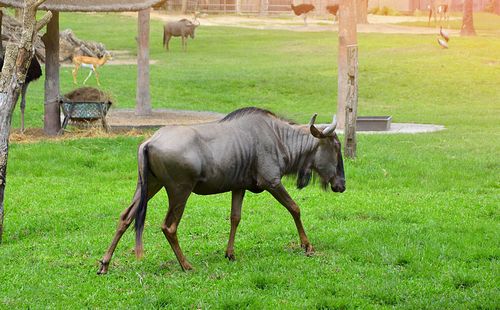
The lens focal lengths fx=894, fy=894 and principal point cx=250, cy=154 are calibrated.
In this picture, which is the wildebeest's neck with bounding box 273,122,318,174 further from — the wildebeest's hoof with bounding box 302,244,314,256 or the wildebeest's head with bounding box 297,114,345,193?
the wildebeest's hoof with bounding box 302,244,314,256

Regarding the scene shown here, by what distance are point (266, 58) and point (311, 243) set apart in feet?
107

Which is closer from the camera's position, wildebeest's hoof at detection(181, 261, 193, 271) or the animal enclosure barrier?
wildebeest's hoof at detection(181, 261, 193, 271)

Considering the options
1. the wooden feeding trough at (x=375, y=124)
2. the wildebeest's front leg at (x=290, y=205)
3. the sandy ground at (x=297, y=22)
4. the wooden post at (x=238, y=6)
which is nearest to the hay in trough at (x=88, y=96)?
the wooden feeding trough at (x=375, y=124)

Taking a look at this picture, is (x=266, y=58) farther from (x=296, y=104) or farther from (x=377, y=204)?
(x=377, y=204)

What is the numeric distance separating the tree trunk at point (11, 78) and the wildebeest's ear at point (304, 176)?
3294mm

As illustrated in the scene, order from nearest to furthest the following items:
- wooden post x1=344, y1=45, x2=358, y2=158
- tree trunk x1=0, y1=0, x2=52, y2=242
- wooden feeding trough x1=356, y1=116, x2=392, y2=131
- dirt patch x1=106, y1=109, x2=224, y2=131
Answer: tree trunk x1=0, y1=0, x2=52, y2=242
wooden post x1=344, y1=45, x2=358, y2=158
dirt patch x1=106, y1=109, x2=224, y2=131
wooden feeding trough x1=356, y1=116, x2=392, y2=131

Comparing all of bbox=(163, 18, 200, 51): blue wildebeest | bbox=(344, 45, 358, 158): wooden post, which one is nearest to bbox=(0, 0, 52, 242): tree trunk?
bbox=(344, 45, 358, 158): wooden post

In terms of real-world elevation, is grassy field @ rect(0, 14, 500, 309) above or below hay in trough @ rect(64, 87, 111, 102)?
below

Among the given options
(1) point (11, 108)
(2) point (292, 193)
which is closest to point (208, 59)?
(2) point (292, 193)

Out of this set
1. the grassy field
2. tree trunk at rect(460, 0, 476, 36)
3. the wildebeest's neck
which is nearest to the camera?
the grassy field

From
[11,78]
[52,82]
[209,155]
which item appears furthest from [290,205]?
[52,82]

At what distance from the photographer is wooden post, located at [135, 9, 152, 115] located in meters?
22.6

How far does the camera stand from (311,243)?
10000 millimetres

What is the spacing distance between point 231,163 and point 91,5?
961 cm
